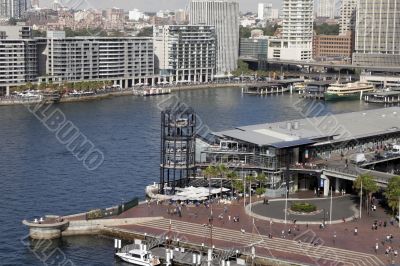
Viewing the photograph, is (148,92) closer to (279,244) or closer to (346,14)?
(279,244)

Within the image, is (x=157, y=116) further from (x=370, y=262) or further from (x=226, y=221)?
(x=370, y=262)

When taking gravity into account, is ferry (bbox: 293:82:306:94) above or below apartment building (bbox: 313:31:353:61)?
below

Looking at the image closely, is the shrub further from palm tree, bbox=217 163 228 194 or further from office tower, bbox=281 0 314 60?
office tower, bbox=281 0 314 60

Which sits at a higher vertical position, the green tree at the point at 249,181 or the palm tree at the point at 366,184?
the palm tree at the point at 366,184

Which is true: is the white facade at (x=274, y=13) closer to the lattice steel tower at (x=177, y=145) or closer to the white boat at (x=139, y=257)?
the lattice steel tower at (x=177, y=145)

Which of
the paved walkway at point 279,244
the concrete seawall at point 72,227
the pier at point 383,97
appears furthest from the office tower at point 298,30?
the paved walkway at point 279,244

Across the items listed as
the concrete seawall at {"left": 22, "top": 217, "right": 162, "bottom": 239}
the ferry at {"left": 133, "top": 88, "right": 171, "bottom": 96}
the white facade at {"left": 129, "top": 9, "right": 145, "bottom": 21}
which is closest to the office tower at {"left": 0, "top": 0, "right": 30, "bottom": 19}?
the ferry at {"left": 133, "top": 88, "right": 171, "bottom": 96}

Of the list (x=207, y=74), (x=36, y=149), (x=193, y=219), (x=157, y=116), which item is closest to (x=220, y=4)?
(x=207, y=74)
